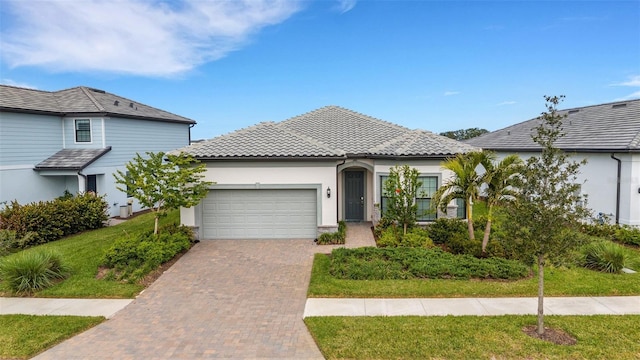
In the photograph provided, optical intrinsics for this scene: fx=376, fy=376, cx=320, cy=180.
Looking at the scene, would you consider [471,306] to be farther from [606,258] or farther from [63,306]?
[63,306]

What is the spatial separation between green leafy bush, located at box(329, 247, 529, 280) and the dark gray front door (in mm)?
6016

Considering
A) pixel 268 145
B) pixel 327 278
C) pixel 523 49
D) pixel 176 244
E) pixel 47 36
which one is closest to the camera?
pixel 327 278

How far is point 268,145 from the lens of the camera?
15219mm

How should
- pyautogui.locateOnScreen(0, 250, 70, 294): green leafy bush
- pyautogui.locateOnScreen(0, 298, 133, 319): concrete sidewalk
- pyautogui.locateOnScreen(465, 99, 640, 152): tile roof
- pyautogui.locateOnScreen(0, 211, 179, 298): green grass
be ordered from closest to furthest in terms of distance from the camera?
1. pyautogui.locateOnScreen(0, 298, 133, 319): concrete sidewalk
2. pyautogui.locateOnScreen(0, 211, 179, 298): green grass
3. pyautogui.locateOnScreen(0, 250, 70, 294): green leafy bush
4. pyautogui.locateOnScreen(465, 99, 640, 152): tile roof

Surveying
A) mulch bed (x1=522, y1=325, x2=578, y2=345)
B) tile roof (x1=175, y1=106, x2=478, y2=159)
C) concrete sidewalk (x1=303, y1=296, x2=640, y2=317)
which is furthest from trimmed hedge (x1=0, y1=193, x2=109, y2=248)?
mulch bed (x1=522, y1=325, x2=578, y2=345)

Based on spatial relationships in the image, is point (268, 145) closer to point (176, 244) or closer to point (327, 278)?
point (176, 244)

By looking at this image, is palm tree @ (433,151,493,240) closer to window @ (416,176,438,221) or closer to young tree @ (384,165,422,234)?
young tree @ (384,165,422,234)

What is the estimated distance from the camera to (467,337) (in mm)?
6973

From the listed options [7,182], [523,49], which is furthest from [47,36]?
[523,49]

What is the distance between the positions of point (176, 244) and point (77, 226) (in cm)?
776

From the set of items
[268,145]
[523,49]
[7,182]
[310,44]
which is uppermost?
[310,44]

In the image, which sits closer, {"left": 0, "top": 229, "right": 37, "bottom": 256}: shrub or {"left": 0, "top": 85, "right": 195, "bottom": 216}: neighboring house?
{"left": 0, "top": 229, "right": 37, "bottom": 256}: shrub

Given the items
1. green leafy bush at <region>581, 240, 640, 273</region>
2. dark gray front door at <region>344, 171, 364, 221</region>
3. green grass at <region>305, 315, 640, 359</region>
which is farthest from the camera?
dark gray front door at <region>344, 171, 364, 221</region>

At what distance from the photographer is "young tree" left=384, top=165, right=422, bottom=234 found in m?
14.0
